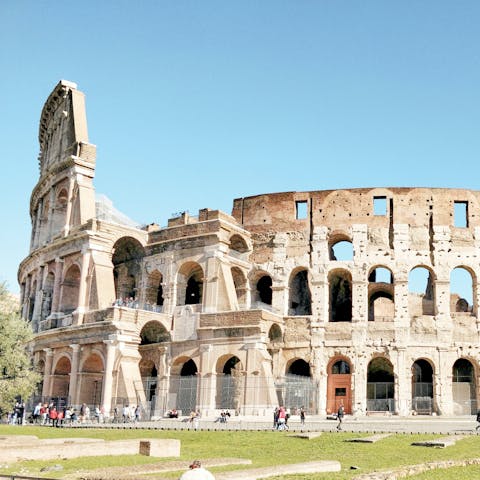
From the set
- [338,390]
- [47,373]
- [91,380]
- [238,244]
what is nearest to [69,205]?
[47,373]

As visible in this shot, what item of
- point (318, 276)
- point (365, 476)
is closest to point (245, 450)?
point (365, 476)

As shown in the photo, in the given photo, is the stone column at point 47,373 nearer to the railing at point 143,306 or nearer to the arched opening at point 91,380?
the arched opening at point 91,380

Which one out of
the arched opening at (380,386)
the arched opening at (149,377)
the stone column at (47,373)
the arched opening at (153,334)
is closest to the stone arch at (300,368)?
the arched opening at (380,386)

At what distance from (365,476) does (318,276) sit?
79.4 ft

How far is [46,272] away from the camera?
40.3 metres

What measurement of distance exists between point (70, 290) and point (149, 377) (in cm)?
672

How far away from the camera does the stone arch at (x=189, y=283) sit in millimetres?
36844

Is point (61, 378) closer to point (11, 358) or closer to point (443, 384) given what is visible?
point (11, 358)

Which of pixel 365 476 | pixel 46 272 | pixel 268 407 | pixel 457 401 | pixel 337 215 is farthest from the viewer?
pixel 46 272

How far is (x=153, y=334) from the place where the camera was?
37.0 meters

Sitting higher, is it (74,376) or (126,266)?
(126,266)

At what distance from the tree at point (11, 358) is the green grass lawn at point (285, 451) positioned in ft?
14.0

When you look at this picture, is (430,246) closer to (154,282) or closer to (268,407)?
(268,407)

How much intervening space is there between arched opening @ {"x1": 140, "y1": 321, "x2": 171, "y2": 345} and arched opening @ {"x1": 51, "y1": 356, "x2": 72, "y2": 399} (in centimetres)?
389
